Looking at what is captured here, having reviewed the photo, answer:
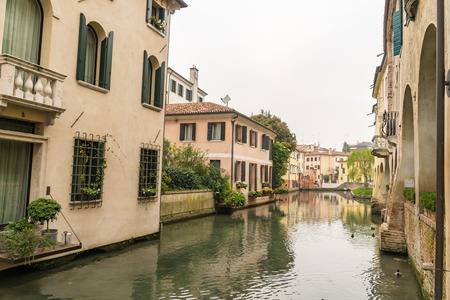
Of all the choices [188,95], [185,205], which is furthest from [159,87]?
[188,95]

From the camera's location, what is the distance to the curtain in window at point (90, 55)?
11.8 m

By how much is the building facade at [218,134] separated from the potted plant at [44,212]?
19.3 metres

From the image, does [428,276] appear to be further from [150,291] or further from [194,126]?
[194,126]

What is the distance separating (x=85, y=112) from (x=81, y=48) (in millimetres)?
1827

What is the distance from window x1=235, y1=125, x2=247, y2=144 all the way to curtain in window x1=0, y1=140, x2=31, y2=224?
20.5 m

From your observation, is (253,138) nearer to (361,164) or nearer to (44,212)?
(44,212)

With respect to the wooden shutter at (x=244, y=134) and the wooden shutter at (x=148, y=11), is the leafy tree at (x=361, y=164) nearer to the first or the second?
the wooden shutter at (x=244, y=134)

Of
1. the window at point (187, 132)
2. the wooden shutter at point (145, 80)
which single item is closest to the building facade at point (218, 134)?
the window at point (187, 132)

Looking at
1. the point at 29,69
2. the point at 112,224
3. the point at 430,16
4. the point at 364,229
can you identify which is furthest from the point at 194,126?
the point at 430,16

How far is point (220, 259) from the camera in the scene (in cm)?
1188

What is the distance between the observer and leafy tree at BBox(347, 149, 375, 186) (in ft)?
193

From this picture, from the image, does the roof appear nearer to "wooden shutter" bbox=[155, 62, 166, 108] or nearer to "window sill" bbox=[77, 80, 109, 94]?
"wooden shutter" bbox=[155, 62, 166, 108]

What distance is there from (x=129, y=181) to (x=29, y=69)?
561cm

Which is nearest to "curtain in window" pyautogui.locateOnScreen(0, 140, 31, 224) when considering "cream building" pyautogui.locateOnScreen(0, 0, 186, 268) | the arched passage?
"cream building" pyautogui.locateOnScreen(0, 0, 186, 268)
